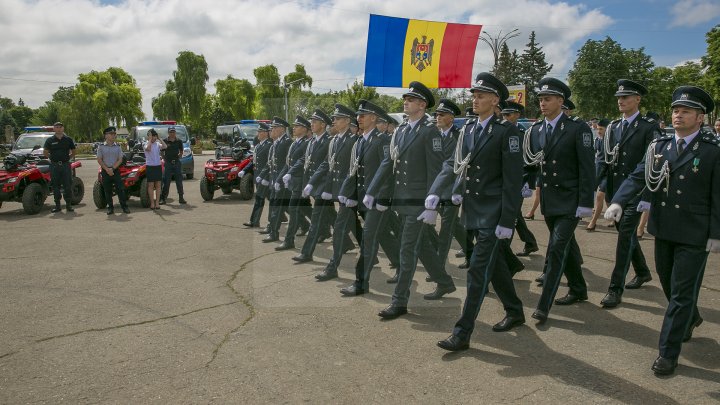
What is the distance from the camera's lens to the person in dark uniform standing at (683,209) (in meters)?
3.84

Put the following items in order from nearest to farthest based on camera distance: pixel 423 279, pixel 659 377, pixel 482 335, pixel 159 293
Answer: pixel 659 377 → pixel 482 335 → pixel 159 293 → pixel 423 279

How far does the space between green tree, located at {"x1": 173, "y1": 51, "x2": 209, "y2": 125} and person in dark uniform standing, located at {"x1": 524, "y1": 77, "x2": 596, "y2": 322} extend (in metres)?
62.0

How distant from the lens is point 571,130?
5098 millimetres

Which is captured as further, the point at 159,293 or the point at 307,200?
the point at 307,200

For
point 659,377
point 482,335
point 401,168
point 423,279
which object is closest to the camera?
point 659,377

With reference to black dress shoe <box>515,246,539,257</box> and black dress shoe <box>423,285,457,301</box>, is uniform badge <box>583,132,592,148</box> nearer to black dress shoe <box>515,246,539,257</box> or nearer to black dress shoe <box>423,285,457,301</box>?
black dress shoe <box>423,285,457,301</box>

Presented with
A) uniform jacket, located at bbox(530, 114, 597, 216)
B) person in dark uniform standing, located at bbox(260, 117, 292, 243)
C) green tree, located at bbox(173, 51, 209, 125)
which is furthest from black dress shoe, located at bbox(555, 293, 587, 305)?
green tree, located at bbox(173, 51, 209, 125)

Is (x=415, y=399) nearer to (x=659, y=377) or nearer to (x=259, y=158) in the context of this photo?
(x=659, y=377)

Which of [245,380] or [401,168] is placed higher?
[401,168]

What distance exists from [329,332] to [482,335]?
1.26m

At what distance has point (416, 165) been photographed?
212 inches

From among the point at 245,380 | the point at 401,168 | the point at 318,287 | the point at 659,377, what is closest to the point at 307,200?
the point at 318,287

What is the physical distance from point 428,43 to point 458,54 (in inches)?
19.6

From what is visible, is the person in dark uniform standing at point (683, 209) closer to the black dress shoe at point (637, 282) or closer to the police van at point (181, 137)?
the black dress shoe at point (637, 282)
